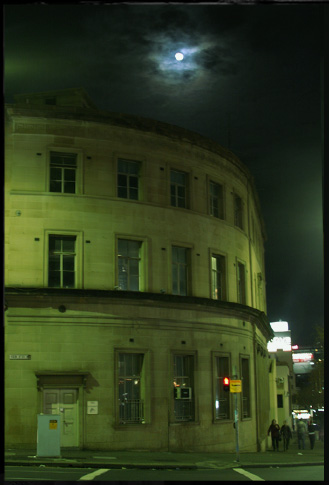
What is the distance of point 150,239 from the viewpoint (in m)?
28.7

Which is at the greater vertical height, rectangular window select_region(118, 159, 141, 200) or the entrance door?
rectangular window select_region(118, 159, 141, 200)

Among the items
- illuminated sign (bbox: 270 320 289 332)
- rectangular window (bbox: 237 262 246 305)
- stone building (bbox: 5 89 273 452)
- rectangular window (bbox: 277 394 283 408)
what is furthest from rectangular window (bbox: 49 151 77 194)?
illuminated sign (bbox: 270 320 289 332)

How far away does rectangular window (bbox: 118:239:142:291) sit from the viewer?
28.6m

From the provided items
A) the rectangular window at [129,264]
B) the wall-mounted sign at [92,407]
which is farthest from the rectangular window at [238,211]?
the wall-mounted sign at [92,407]

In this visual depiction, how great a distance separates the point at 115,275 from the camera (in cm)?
2839

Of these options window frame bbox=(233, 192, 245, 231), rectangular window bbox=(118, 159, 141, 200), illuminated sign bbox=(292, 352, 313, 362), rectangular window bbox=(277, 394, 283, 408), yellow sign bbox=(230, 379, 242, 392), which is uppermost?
rectangular window bbox=(118, 159, 141, 200)

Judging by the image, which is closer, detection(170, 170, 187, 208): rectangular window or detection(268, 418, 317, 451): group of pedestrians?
detection(170, 170, 187, 208): rectangular window

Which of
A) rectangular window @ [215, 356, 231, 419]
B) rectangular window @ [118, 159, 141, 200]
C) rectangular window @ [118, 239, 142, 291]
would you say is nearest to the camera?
rectangular window @ [118, 159, 141, 200]

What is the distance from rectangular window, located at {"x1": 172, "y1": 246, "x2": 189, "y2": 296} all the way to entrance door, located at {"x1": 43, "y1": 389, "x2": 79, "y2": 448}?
6.05 meters

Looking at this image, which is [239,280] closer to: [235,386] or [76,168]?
[235,386]

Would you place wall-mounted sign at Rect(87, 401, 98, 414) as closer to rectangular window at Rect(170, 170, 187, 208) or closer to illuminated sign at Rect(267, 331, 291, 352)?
rectangular window at Rect(170, 170, 187, 208)

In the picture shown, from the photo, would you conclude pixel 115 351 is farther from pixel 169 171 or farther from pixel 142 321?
pixel 169 171

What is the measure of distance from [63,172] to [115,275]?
15.1 feet

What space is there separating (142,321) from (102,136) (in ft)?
24.6
